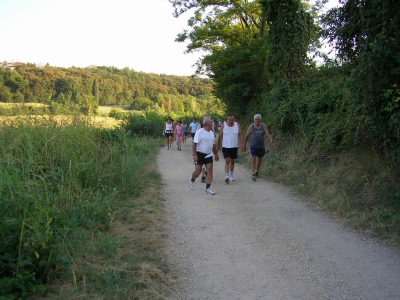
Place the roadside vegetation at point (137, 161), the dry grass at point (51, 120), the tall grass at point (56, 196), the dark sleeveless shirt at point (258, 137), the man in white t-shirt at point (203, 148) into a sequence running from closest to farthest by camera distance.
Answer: the tall grass at point (56, 196) → the roadside vegetation at point (137, 161) → the dry grass at point (51, 120) → the man in white t-shirt at point (203, 148) → the dark sleeveless shirt at point (258, 137)

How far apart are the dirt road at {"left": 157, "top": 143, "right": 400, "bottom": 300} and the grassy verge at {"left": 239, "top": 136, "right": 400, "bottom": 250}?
0.37 m

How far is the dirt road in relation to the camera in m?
4.05

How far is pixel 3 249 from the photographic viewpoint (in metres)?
3.68

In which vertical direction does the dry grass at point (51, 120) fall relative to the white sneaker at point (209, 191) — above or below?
above

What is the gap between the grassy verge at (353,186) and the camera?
596cm

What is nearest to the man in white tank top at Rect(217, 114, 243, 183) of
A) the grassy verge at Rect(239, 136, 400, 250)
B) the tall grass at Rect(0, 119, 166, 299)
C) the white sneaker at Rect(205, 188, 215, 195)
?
the grassy verge at Rect(239, 136, 400, 250)

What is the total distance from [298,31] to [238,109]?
8940 millimetres

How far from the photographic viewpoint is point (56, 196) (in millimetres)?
5426

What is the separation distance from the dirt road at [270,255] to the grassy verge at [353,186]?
37 centimetres

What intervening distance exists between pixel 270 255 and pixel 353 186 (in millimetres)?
3343

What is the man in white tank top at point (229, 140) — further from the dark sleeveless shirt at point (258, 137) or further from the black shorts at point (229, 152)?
the dark sleeveless shirt at point (258, 137)

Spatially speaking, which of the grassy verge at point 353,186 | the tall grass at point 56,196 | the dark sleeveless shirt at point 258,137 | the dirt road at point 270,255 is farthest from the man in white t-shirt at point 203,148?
the grassy verge at point 353,186

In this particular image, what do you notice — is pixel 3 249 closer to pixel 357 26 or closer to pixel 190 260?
A: pixel 190 260

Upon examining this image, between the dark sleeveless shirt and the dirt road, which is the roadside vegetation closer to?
the dirt road
